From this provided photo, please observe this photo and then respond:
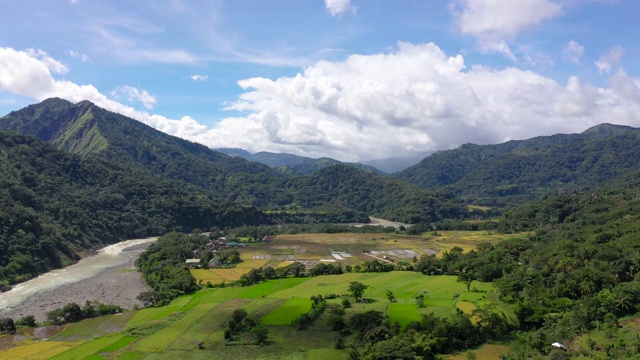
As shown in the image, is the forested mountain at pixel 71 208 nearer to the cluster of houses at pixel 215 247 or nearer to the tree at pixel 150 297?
the cluster of houses at pixel 215 247

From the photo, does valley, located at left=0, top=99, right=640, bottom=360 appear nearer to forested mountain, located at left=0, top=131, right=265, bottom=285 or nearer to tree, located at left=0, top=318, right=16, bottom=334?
tree, located at left=0, top=318, right=16, bottom=334

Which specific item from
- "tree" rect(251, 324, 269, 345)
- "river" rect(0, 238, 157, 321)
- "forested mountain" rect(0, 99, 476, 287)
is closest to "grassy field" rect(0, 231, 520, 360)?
"tree" rect(251, 324, 269, 345)

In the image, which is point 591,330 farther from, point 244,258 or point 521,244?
point 244,258

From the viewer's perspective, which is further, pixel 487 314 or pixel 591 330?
pixel 487 314

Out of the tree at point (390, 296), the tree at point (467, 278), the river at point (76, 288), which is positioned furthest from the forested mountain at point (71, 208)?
the tree at point (467, 278)

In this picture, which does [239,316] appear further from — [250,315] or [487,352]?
[487,352]

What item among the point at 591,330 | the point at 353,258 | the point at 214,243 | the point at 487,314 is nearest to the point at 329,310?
the point at 487,314
